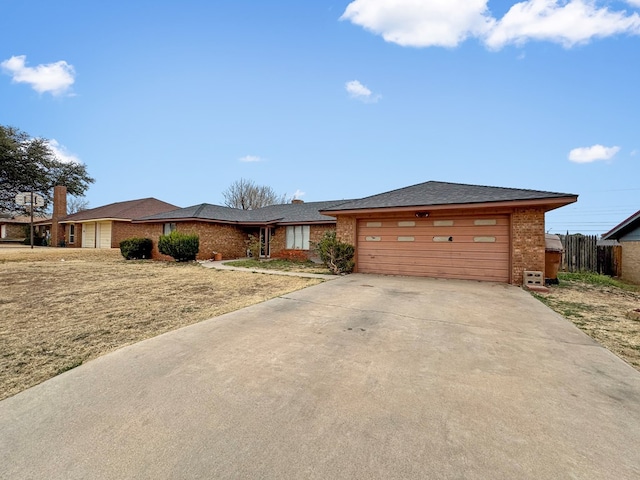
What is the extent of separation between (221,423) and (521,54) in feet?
50.1

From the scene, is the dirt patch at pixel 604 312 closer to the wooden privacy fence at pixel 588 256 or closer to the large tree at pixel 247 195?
the wooden privacy fence at pixel 588 256

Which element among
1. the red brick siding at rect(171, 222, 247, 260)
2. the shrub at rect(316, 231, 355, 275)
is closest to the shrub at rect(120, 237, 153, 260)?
the red brick siding at rect(171, 222, 247, 260)

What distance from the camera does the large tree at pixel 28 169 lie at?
1052 inches

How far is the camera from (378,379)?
9.21 feet

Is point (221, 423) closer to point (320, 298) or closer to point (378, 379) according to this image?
point (378, 379)

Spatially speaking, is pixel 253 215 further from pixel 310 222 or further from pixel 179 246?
pixel 179 246

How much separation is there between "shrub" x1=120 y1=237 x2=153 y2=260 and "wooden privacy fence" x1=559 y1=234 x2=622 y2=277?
22.0 meters

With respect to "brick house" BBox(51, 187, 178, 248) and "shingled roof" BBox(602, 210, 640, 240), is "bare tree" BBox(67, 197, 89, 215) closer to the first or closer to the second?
"brick house" BBox(51, 187, 178, 248)

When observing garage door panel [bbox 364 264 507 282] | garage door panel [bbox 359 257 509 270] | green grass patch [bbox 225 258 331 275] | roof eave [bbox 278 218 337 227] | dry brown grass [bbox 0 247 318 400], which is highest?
roof eave [bbox 278 218 337 227]

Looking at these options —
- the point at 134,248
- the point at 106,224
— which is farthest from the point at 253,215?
the point at 106,224

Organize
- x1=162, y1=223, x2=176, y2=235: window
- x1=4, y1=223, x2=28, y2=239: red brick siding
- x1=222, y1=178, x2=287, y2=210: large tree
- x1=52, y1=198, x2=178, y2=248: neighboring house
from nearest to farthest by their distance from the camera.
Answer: x1=162, y1=223, x2=176, y2=235: window
x1=52, y1=198, x2=178, y2=248: neighboring house
x1=4, y1=223, x2=28, y2=239: red brick siding
x1=222, y1=178, x2=287, y2=210: large tree

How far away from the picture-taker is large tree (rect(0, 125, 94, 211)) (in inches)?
1052

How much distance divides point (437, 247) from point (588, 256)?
880cm

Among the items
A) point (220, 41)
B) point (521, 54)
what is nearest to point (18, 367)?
point (220, 41)
